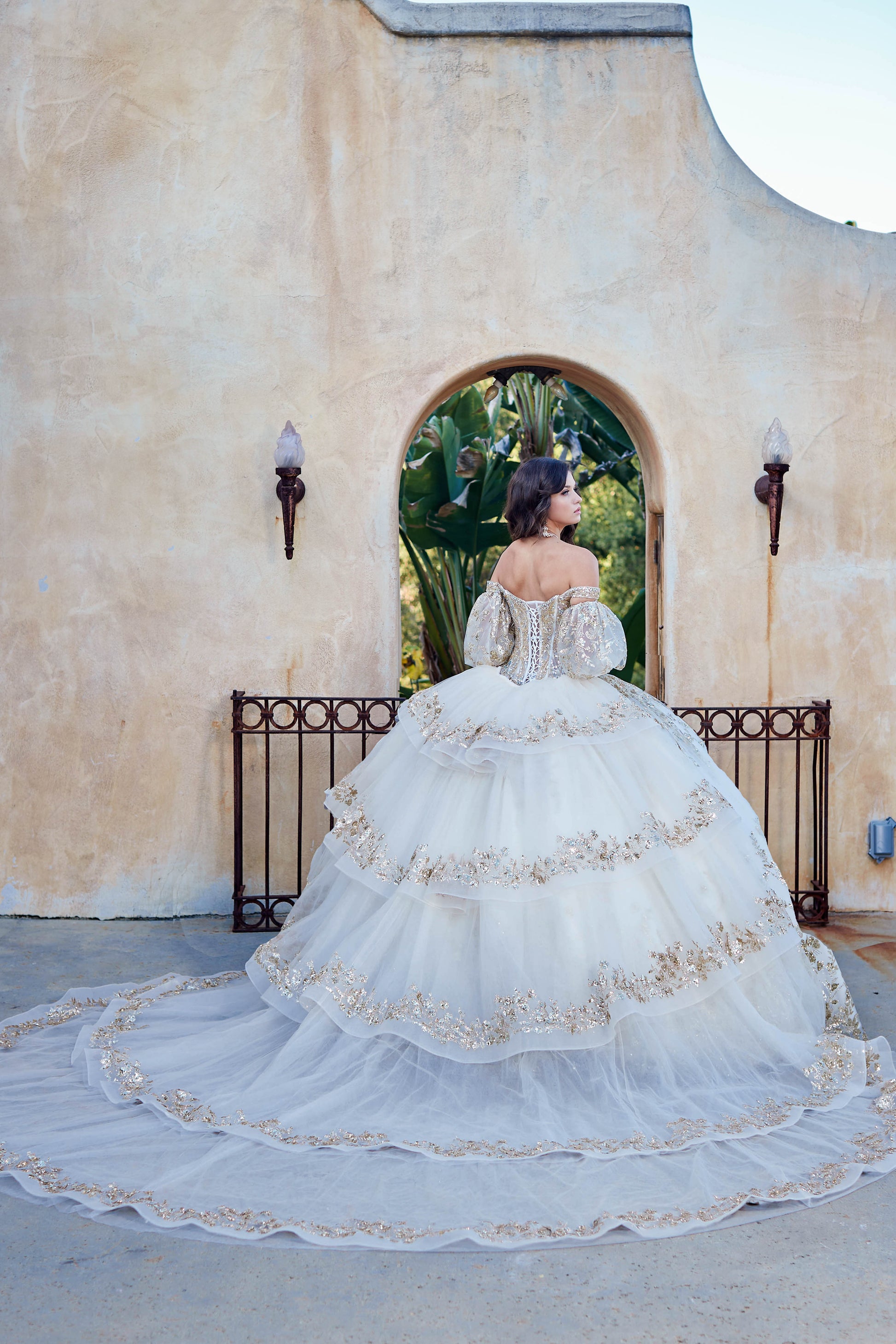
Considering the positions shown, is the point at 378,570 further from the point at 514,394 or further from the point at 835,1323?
the point at 514,394

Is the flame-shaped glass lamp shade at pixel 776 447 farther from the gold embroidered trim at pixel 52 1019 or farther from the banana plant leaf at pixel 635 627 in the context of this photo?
the gold embroidered trim at pixel 52 1019

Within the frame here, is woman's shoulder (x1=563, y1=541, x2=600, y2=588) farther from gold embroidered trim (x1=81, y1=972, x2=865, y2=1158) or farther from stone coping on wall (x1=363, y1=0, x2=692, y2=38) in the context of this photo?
stone coping on wall (x1=363, y1=0, x2=692, y2=38)

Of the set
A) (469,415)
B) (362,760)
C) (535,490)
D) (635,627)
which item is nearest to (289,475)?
(362,760)

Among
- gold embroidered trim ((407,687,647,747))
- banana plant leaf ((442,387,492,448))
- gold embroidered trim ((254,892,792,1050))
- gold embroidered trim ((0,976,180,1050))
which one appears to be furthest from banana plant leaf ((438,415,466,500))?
gold embroidered trim ((254,892,792,1050))

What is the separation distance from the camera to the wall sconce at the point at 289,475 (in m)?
5.36

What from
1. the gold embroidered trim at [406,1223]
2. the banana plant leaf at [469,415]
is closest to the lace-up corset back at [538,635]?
the gold embroidered trim at [406,1223]

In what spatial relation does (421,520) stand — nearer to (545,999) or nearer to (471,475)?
(471,475)

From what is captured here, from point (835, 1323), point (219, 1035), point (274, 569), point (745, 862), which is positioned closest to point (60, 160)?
point (274, 569)

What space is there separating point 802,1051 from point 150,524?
3.93m

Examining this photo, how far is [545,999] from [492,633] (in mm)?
1358

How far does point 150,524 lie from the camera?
5633mm

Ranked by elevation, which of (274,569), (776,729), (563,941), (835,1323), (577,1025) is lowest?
(835,1323)

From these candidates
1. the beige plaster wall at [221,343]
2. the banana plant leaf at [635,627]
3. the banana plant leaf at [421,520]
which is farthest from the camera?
the banana plant leaf at [421,520]

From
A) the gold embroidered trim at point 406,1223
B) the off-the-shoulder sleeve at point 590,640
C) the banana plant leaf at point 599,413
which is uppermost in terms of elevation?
the banana plant leaf at point 599,413
